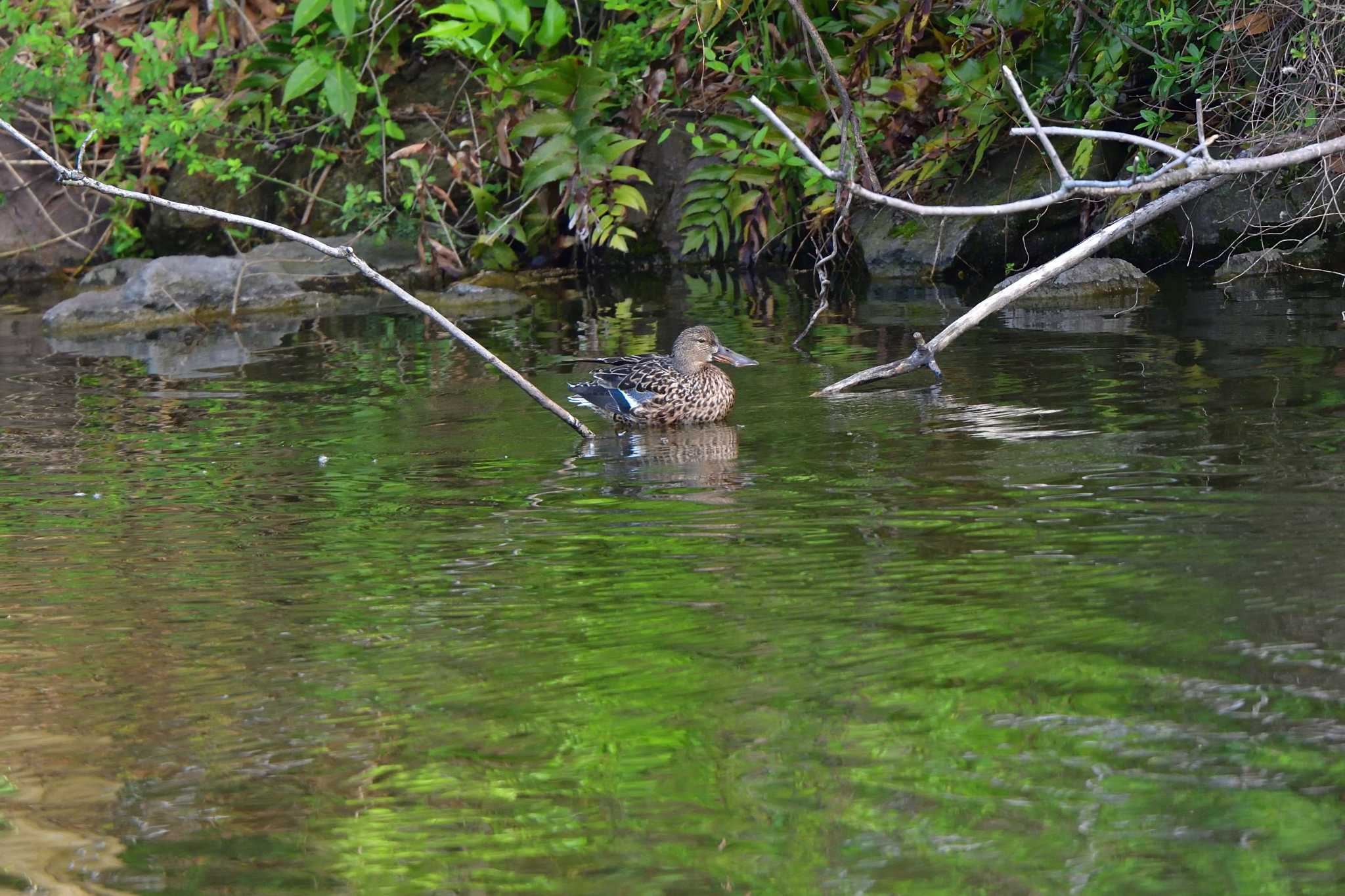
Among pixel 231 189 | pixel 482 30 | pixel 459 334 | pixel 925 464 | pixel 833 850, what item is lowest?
pixel 833 850

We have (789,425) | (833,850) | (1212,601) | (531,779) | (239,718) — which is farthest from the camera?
(789,425)

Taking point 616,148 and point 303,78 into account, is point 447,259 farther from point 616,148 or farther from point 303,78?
point 303,78

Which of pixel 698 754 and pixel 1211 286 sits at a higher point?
pixel 1211 286

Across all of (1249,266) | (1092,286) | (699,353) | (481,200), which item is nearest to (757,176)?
(481,200)

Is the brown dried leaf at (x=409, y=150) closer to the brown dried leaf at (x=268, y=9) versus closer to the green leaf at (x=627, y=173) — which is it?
the green leaf at (x=627, y=173)

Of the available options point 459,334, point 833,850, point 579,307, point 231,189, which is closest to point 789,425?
point 459,334

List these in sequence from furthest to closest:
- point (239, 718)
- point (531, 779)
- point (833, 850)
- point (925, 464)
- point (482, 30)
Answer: point (482, 30), point (925, 464), point (239, 718), point (531, 779), point (833, 850)

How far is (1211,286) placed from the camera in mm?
11102

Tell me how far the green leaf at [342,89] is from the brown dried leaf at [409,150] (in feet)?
1.68

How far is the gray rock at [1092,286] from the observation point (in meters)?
11.0

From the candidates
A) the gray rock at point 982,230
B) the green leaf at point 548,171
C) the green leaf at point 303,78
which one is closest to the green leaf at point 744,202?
the gray rock at point 982,230

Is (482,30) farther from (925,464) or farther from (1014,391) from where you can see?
(925,464)

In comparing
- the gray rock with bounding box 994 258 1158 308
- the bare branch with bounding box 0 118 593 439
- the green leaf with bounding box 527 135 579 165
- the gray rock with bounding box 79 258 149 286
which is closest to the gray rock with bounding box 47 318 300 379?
the gray rock with bounding box 79 258 149 286

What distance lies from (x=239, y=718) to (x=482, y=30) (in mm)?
10316
